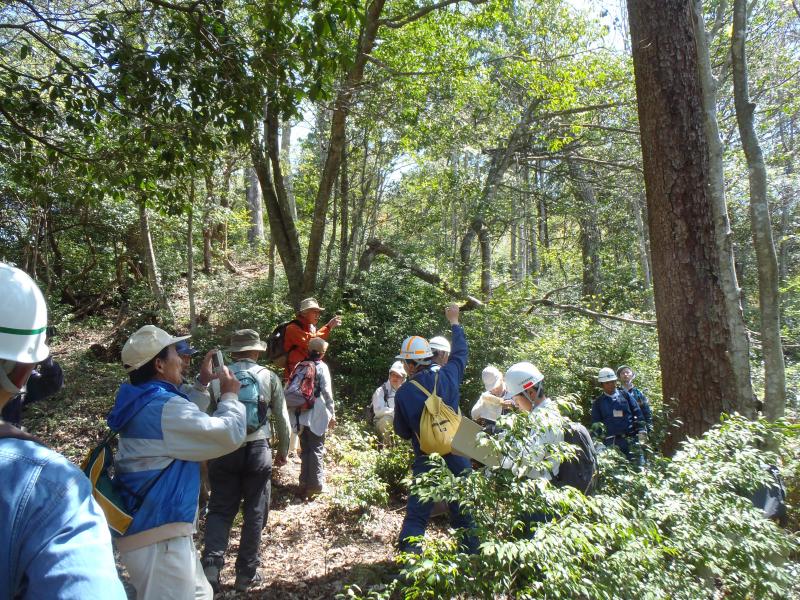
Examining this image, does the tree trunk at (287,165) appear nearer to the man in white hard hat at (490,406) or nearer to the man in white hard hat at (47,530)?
the man in white hard hat at (490,406)

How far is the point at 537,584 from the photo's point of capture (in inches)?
83.4

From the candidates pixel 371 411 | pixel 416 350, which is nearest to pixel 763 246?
pixel 416 350

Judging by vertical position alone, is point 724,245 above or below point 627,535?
above

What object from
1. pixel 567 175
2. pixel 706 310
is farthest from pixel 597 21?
pixel 706 310

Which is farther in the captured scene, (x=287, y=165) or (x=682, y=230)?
(x=287, y=165)

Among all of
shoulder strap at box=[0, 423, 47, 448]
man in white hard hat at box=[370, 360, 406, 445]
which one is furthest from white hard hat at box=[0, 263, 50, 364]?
man in white hard hat at box=[370, 360, 406, 445]

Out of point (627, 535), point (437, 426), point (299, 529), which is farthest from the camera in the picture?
point (299, 529)

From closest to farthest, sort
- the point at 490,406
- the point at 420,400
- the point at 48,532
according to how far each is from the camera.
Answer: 1. the point at 48,532
2. the point at 420,400
3. the point at 490,406

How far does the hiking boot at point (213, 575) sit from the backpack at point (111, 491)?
170cm

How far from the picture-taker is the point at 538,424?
2.76 meters

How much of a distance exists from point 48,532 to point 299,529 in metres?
4.70

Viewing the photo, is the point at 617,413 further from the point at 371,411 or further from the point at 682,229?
the point at 371,411

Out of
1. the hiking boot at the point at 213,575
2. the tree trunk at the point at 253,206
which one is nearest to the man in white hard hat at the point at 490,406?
the hiking boot at the point at 213,575

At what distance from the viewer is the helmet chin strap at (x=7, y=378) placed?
115cm
